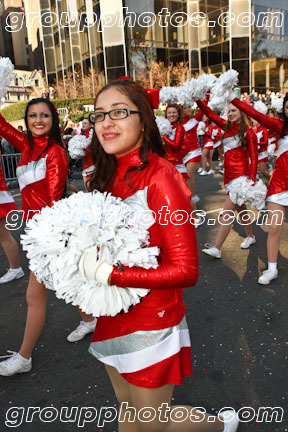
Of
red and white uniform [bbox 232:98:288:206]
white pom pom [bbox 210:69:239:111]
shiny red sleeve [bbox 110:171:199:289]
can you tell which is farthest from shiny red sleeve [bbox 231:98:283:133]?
shiny red sleeve [bbox 110:171:199:289]

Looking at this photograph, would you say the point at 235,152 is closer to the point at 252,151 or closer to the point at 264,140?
the point at 252,151

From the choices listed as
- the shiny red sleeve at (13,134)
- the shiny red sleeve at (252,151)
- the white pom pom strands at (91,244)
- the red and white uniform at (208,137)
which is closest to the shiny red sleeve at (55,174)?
the shiny red sleeve at (13,134)

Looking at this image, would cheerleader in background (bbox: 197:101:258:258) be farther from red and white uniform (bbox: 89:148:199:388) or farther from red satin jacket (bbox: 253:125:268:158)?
red satin jacket (bbox: 253:125:268:158)

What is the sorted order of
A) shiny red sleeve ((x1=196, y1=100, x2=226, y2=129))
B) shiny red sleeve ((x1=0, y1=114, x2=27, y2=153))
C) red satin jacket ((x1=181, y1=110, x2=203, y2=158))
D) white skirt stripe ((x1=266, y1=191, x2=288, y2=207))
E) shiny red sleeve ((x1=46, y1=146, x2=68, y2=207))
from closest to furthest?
1. shiny red sleeve ((x1=46, y1=146, x2=68, y2=207))
2. shiny red sleeve ((x1=0, y1=114, x2=27, y2=153))
3. white skirt stripe ((x1=266, y1=191, x2=288, y2=207))
4. shiny red sleeve ((x1=196, y1=100, x2=226, y2=129))
5. red satin jacket ((x1=181, y1=110, x2=203, y2=158))

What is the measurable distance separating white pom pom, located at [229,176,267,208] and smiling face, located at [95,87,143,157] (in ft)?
9.67

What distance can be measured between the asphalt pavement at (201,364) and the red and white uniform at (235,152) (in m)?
Answer: 1.18

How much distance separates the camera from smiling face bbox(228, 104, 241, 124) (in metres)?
4.23

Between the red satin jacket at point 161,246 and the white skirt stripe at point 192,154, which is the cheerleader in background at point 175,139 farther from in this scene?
the red satin jacket at point 161,246

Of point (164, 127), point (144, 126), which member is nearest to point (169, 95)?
point (164, 127)

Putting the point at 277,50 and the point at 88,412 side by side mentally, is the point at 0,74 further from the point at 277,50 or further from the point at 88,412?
the point at 277,50

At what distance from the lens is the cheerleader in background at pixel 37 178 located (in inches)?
96.2

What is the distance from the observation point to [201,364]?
2514 millimetres

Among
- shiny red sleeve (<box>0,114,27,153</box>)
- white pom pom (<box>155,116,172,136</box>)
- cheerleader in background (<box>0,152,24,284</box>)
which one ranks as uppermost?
shiny red sleeve (<box>0,114,27,153</box>)

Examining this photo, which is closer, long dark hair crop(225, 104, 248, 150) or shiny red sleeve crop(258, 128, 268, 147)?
long dark hair crop(225, 104, 248, 150)
